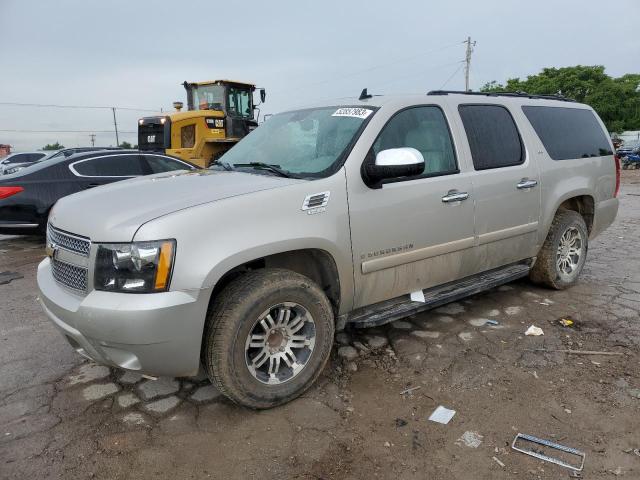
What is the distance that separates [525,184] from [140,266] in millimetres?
3182

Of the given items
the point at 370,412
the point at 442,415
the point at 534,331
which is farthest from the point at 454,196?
the point at 370,412

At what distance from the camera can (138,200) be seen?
269 cm

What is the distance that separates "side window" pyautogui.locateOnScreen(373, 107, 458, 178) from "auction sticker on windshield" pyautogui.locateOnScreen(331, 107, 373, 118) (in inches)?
6.6

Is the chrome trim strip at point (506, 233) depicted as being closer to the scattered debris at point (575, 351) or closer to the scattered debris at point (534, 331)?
the scattered debris at point (534, 331)

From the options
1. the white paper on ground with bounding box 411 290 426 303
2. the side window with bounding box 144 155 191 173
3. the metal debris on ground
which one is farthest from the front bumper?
the side window with bounding box 144 155 191 173

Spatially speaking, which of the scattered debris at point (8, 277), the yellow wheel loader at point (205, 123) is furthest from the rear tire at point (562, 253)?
the yellow wheel loader at point (205, 123)

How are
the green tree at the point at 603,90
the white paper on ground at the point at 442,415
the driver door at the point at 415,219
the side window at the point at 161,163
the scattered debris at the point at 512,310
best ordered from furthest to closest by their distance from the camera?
the green tree at the point at 603,90 < the side window at the point at 161,163 < the scattered debris at the point at 512,310 < the driver door at the point at 415,219 < the white paper on ground at the point at 442,415

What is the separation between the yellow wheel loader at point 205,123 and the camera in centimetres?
1205

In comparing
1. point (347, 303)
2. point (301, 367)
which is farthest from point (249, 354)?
point (347, 303)

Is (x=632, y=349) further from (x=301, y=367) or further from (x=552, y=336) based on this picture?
(x=301, y=367)

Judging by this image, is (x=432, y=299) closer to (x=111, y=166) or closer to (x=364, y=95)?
(x=364, y=95)

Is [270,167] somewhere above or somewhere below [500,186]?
above

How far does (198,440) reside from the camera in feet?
8.38

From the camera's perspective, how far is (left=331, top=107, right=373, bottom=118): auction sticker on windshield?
3.30 m
